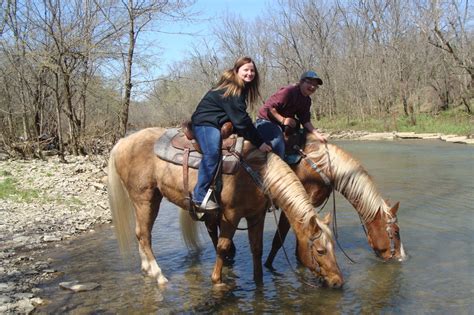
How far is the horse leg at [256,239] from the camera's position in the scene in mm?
4621

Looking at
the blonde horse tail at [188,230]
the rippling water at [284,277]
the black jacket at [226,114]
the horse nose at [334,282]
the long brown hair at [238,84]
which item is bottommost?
the rippling water at [284,277]

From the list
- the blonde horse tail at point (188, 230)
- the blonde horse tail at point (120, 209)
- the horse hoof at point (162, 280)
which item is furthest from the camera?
the blonde horse tail at point (188, 230)

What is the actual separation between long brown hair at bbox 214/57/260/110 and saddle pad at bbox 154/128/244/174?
49 centimetres

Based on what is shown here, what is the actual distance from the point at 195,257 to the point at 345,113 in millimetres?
31756

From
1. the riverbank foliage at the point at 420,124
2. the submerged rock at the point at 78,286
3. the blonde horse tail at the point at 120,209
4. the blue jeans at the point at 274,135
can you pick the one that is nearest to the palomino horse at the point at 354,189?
the blue jeans at the point at 274,135

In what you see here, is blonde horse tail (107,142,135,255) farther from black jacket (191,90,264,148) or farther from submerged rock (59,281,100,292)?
black jacket (191,90,264,148)

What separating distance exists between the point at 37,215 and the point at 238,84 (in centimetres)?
Answer: 495

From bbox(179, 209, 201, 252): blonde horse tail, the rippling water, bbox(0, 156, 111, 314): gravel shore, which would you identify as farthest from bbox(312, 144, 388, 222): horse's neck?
bbox(0, 156, 111, 314): gravel shore

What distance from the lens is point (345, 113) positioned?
35625mm

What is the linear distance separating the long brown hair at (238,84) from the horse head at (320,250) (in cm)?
138

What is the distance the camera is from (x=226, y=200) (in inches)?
173

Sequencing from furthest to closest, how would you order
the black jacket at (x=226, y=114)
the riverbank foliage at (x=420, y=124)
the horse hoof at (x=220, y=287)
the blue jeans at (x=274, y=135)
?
the riverbank foliage at (x=420, y=124) < the blue jeans at (x=274, y=135) < the horse hoof at (x=220, y=287) < the black jacket at (x=226, y=114)

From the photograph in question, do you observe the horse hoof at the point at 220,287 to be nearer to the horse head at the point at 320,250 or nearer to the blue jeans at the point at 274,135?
the horse head at the point at 320,250

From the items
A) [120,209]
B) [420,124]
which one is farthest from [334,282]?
[420,124]
